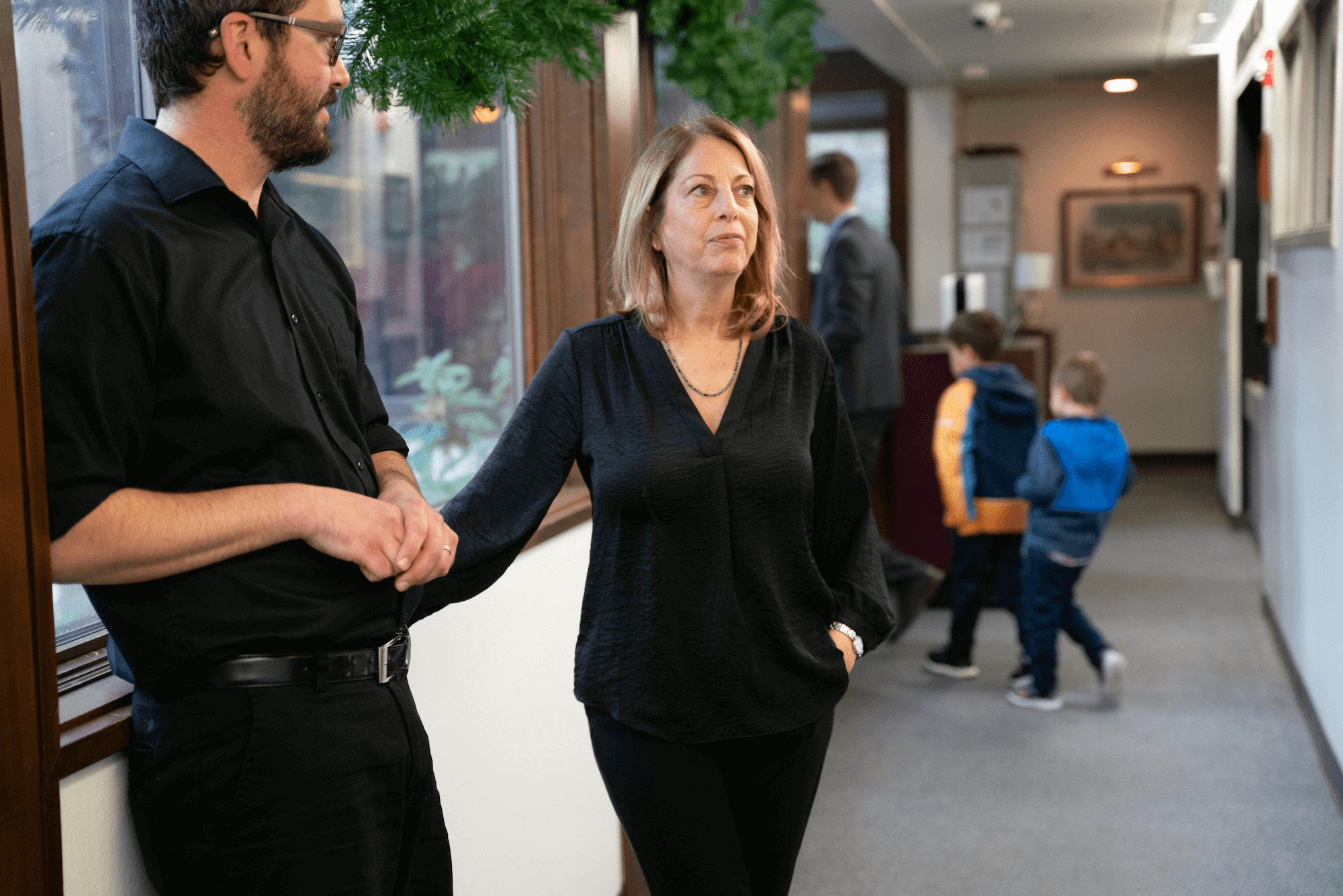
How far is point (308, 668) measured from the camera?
1258 millimetres

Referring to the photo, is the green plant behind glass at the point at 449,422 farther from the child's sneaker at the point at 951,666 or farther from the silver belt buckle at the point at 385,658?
the child's sneaker at the point at 951,666

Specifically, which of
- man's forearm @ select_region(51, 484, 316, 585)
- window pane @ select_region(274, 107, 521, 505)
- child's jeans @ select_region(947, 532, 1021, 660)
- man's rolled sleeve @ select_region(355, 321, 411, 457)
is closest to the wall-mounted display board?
child's jeans @ select_region(947, 532, 1021, 660)

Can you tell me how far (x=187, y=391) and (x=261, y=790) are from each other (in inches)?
15.8

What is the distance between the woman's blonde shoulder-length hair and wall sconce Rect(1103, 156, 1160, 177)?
9231mm

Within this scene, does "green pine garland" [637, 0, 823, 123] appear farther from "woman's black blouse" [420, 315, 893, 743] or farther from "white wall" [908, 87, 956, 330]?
"white wall" [908, 87, 956, 330]

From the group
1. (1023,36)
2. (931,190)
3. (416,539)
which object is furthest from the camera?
(931,190)

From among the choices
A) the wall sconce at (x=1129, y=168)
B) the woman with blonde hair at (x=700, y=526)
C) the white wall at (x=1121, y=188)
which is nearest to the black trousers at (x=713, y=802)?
the woman with blonde hair at (x=700, y=526)

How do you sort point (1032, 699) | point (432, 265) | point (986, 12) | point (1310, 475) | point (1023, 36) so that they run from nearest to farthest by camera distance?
point (432, 265) → point (1310, 475) → point (1032, 699) → point (986, 12) → point (1023, 36)

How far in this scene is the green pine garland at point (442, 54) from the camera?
1555 mm

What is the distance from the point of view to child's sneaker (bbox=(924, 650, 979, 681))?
4.68 meters

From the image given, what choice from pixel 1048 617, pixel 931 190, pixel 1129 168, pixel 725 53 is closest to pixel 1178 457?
pixel 1129 168

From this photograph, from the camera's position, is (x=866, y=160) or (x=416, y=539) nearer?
(x=416, y=539)

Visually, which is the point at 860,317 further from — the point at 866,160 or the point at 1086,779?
the point at 866,160

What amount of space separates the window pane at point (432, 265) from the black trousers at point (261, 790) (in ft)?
3.50
